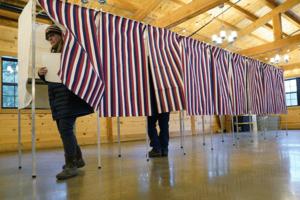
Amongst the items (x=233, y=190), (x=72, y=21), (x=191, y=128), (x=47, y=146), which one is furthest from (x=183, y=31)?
(x=233, y=190)

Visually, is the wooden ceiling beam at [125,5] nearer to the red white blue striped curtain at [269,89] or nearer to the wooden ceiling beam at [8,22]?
the wooden ceiling beam at [8,22]

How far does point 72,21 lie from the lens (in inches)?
80.8

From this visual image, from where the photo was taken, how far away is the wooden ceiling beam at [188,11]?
4.50 metres

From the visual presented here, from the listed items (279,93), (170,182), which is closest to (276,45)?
(279,93)

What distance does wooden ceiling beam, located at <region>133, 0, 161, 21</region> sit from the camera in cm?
515

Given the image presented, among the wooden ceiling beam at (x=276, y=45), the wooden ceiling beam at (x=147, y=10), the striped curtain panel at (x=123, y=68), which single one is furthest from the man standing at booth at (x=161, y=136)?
the wooden ceiling beam at (x=276, y=45)

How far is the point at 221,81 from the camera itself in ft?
11.6

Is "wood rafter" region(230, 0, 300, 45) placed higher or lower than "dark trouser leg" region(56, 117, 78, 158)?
higher

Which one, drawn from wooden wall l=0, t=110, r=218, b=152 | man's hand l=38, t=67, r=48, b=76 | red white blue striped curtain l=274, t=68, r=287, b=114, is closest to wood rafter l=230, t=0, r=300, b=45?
red white blue striped curtain l=274, t=68, r=287, b=114

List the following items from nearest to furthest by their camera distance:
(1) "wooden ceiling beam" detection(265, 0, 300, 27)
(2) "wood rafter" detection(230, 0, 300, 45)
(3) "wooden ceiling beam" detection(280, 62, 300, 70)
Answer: (2) "wood rafter" detection(230, 0, 300, 45)
(1) "wooden ceiling beam" detection(265, 0, 300, 27)
(3) "wooden ceiling beam" detection(280, 62, 300, 70)


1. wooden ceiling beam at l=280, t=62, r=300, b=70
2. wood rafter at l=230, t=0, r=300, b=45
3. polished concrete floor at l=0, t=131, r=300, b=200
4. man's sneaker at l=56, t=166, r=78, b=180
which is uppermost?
wood rafter at l=230, t=0, r=300, b=45

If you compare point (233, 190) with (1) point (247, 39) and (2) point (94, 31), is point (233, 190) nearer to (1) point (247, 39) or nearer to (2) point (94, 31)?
(2) point (94, 31)

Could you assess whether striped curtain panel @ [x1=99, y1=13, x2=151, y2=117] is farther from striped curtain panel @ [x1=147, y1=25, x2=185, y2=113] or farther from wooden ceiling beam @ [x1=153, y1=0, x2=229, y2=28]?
wooden ceiling beam @ [x1=153, y1=0, x2=229, y2=28]

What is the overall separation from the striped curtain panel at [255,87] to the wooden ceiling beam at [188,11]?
1120 millimetres
